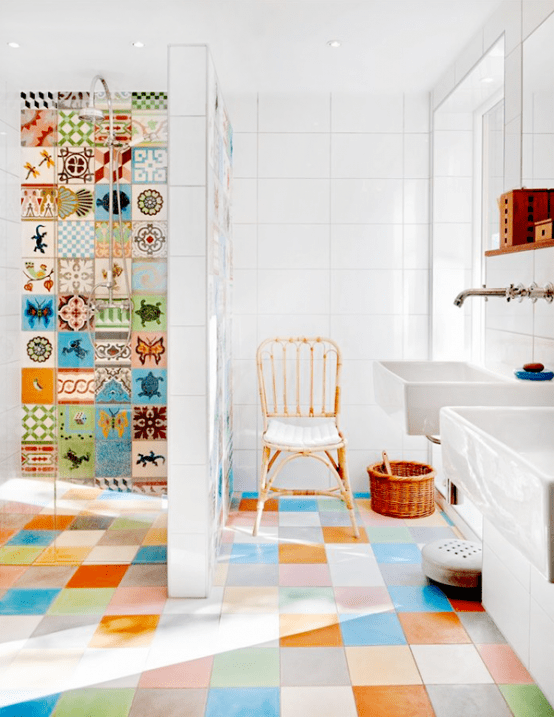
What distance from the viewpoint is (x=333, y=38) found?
3.30 meters

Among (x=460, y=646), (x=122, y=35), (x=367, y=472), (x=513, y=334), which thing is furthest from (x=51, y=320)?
(x=460, y=646)

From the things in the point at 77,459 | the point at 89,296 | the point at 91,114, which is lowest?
the point at 77,459

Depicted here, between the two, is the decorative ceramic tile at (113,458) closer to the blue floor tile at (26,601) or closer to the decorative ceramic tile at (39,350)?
the decorative ceramic tile at (39,350)

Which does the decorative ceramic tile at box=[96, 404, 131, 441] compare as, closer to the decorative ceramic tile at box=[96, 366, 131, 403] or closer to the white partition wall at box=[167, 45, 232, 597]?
the decorative ceramic tile at box=[96, 366, 131, 403]

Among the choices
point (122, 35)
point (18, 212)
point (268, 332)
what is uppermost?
point (122, 35)

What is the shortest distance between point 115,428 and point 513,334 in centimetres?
228

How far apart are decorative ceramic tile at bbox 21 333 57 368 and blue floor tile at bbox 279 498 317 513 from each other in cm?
153

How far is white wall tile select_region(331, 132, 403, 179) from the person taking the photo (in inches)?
165

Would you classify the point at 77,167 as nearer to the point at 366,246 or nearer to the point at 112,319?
the point at 112,319

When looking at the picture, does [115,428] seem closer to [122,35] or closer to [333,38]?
[122,35]

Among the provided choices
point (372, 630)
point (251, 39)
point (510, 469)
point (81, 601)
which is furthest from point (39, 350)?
point (510, 469)

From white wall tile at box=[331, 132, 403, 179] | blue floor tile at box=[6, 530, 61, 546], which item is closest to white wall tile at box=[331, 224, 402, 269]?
white wall tile at box=[331, 132, 403, 179]

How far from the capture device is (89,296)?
3971 mm

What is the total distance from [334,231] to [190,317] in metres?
1.75
